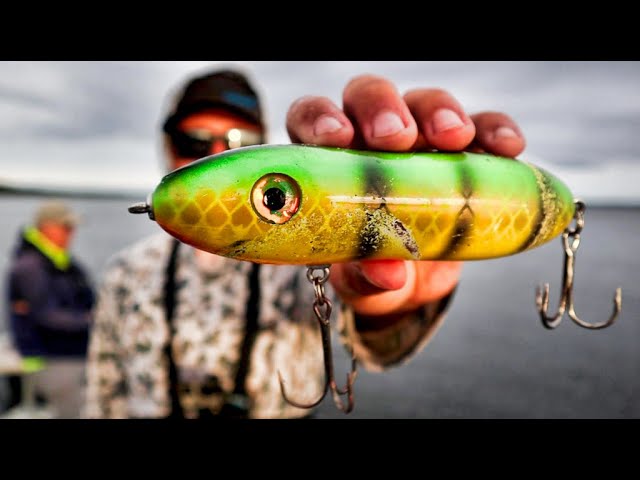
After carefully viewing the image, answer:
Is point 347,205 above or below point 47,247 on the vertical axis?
above

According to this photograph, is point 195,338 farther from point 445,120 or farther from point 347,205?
point 445,120

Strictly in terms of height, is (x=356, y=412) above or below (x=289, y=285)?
below

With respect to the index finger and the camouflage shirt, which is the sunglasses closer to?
the camouflage shirt

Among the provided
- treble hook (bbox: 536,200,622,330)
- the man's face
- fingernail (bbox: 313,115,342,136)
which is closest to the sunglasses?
the man's face

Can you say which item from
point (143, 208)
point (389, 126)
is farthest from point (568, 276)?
point (143, 208)

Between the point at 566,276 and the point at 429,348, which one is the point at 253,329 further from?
the point at 429,348

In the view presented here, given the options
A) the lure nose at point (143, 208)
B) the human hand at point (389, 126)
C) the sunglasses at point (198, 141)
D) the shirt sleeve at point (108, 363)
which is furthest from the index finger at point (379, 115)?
the shirt sleeve at point (108, 363)

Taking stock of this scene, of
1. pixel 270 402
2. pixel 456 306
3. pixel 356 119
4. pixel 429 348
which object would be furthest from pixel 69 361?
pixel 456 306
